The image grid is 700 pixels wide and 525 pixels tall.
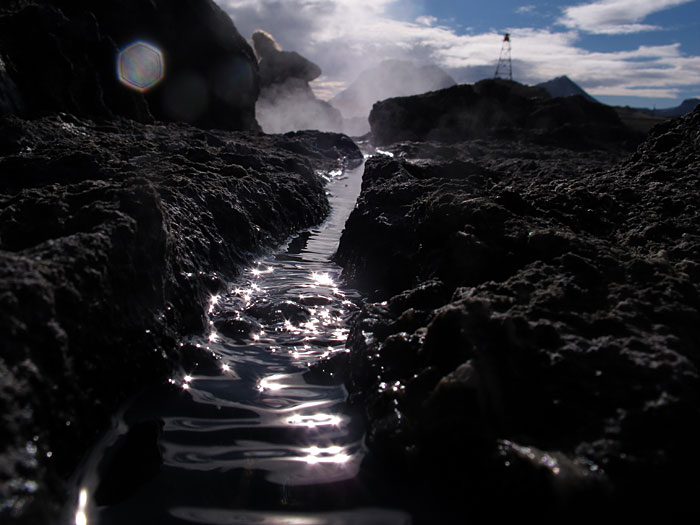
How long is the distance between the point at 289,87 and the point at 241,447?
81.8m

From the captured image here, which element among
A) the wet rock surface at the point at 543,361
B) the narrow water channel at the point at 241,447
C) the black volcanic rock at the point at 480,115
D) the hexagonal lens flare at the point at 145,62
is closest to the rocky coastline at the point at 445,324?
the wet rock surface at the point at 543,361

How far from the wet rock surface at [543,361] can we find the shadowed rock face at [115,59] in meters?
8.27

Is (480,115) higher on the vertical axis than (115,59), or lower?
higher

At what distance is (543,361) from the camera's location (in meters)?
2.16

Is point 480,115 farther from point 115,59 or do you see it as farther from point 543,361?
point 543,361

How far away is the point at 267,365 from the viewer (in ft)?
10.3

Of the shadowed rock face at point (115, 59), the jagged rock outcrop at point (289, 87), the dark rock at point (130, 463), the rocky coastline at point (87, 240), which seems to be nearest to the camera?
the rocky coastline at point (87, 240)

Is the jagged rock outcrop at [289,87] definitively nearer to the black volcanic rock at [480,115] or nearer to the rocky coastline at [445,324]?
the black volcanic rock at [480,115]

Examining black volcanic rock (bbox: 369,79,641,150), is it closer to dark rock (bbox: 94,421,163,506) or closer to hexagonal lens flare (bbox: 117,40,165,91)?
hexagonal lens flare (bbox: 117,40,165,91)

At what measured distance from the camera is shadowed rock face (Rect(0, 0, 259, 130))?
9.27 metres

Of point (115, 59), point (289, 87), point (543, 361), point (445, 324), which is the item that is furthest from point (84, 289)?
point (289, 87)

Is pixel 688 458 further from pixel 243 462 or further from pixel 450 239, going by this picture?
pixel 450 239

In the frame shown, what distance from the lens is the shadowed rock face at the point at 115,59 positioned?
30.4 feet

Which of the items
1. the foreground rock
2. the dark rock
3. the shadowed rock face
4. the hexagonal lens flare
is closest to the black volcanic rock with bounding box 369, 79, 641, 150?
the shadowed rock face
